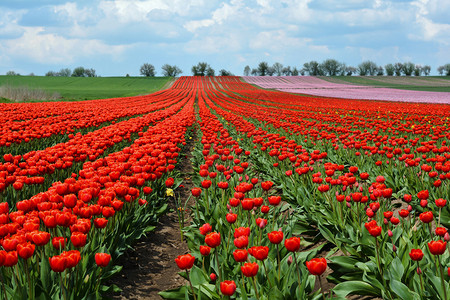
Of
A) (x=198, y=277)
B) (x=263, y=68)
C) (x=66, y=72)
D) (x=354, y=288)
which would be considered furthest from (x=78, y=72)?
(x=354, y=288)

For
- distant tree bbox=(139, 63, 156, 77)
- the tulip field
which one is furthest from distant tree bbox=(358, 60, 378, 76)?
the tulip field

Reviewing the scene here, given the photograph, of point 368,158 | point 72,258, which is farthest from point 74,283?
point 368,158

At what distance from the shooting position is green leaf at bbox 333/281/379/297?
370 cm

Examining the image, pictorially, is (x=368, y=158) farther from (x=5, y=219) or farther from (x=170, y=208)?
(x=5, y=219)

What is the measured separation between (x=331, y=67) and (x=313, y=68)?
6.51 m

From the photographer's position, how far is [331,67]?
5340 inches

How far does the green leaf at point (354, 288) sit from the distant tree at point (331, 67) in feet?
459

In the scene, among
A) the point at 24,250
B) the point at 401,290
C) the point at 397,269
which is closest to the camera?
the point at 24,250

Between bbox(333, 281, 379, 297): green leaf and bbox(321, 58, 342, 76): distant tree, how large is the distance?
139752mm

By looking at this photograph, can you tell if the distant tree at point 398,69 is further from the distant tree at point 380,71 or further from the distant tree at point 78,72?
the distant tree at point 78,72

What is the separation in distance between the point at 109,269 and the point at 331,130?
11.3 metres

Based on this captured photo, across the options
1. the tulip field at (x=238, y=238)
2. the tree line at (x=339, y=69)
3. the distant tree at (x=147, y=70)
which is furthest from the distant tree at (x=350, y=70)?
the tulip field at (x=238, y=238)

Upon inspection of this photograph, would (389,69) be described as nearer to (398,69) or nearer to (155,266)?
(398,69)

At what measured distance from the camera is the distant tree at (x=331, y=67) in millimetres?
135625
